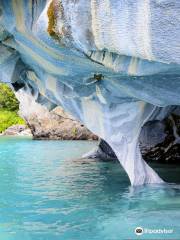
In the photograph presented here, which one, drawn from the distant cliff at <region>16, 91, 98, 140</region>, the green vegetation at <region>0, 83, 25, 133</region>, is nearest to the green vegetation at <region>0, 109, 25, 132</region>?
the green vegetation at <region>0, 83, 25, 133</region>

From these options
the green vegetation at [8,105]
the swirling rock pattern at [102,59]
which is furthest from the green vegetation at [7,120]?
the swirling rock pattern at [102,59]

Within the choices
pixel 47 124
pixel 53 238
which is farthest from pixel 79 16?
pixel 47 124

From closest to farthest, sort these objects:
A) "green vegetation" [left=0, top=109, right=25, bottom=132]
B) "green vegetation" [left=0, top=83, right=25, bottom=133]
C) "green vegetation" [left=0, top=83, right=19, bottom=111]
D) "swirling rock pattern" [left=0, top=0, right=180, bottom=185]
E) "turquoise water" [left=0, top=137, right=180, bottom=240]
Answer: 1. "swirling rock pattern" [left=0, top=0, right=180, bottom=185]
2. "turquoise water" [left=0, top=137, right=180, bottom=240]
3. "green vegetation" [left=0, top=109, right=25, bottom=132]
4. "green vegetation" [left=0, top=83, right=25, bottom=133]
5. "green vegetation" [left=0, top=83, right=19, bottom=111]

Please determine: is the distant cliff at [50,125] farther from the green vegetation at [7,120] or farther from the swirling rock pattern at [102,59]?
the swirling rock pattern at [102,59]

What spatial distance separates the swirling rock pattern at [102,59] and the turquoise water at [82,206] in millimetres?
1264

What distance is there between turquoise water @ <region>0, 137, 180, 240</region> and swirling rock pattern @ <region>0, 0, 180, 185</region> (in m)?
1.26

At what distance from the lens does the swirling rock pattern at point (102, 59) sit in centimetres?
517

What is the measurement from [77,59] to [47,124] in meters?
21.1

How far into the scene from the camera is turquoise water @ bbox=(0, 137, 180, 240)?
6363mm

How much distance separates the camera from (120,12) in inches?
209

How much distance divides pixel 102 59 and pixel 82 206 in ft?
8.55

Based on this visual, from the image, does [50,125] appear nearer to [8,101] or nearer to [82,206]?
[8,101]

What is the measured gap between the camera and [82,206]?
314 inches

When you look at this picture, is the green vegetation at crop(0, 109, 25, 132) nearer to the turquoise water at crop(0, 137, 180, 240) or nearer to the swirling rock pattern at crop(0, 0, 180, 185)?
the turquoise water at crop(0, 137, 180, 240)
